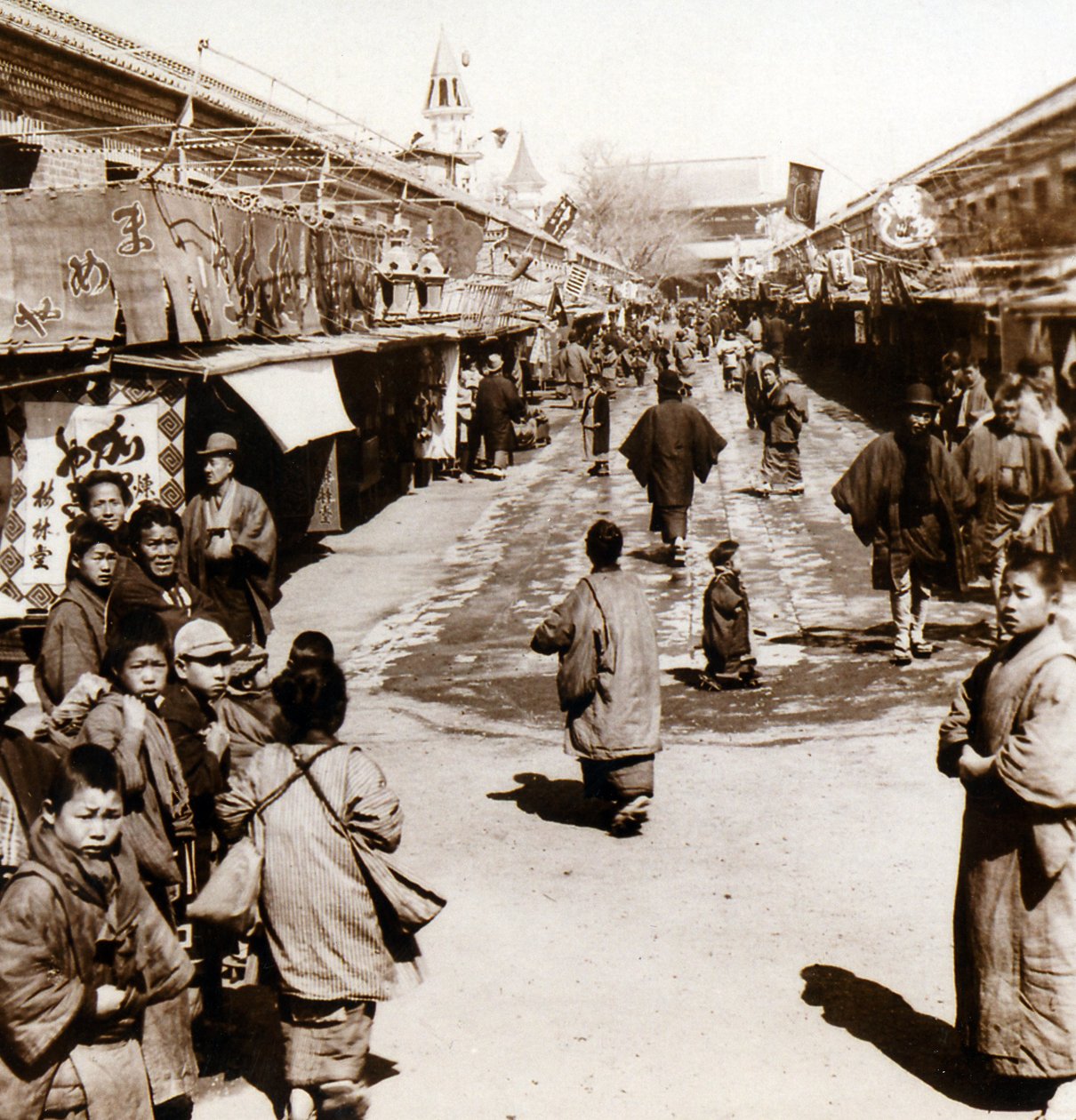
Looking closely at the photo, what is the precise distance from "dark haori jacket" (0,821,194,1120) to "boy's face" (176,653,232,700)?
1.19m

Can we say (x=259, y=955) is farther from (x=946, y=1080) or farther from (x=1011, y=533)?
(x=1011, y=533)

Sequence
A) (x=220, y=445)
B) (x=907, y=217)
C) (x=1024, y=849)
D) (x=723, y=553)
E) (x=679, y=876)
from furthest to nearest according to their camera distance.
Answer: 1. (x=907, y=217)
2. (x=723, y=553)
3. (x=220, y=445)
4. (x=679, y=876)
5. (x=1024, y=849)

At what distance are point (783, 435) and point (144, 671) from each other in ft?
46.7

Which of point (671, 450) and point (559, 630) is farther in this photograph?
point (671, 450)

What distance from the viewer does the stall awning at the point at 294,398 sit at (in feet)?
37.7

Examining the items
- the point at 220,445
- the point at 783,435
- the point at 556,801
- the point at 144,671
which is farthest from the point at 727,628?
the point at 783,435

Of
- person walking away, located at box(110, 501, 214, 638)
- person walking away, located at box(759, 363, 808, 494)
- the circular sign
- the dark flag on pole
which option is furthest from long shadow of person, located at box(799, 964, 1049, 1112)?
the dark flag on pole

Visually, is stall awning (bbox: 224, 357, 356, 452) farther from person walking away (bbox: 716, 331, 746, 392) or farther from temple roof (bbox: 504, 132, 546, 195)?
temple roof (bbox: 504, 132, 546, 195)

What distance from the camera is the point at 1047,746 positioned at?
13.1 feet

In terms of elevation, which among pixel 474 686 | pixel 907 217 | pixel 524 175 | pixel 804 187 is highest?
pixel 524 175

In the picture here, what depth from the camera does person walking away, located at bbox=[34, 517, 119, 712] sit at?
520 cm

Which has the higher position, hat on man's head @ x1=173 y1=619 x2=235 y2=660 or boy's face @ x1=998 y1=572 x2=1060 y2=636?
boy's face @ x1=998 y1=572 x2=1060 y2=636

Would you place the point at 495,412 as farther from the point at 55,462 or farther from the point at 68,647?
the point at 68,647

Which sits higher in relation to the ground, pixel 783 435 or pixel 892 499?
pixel 892 499
